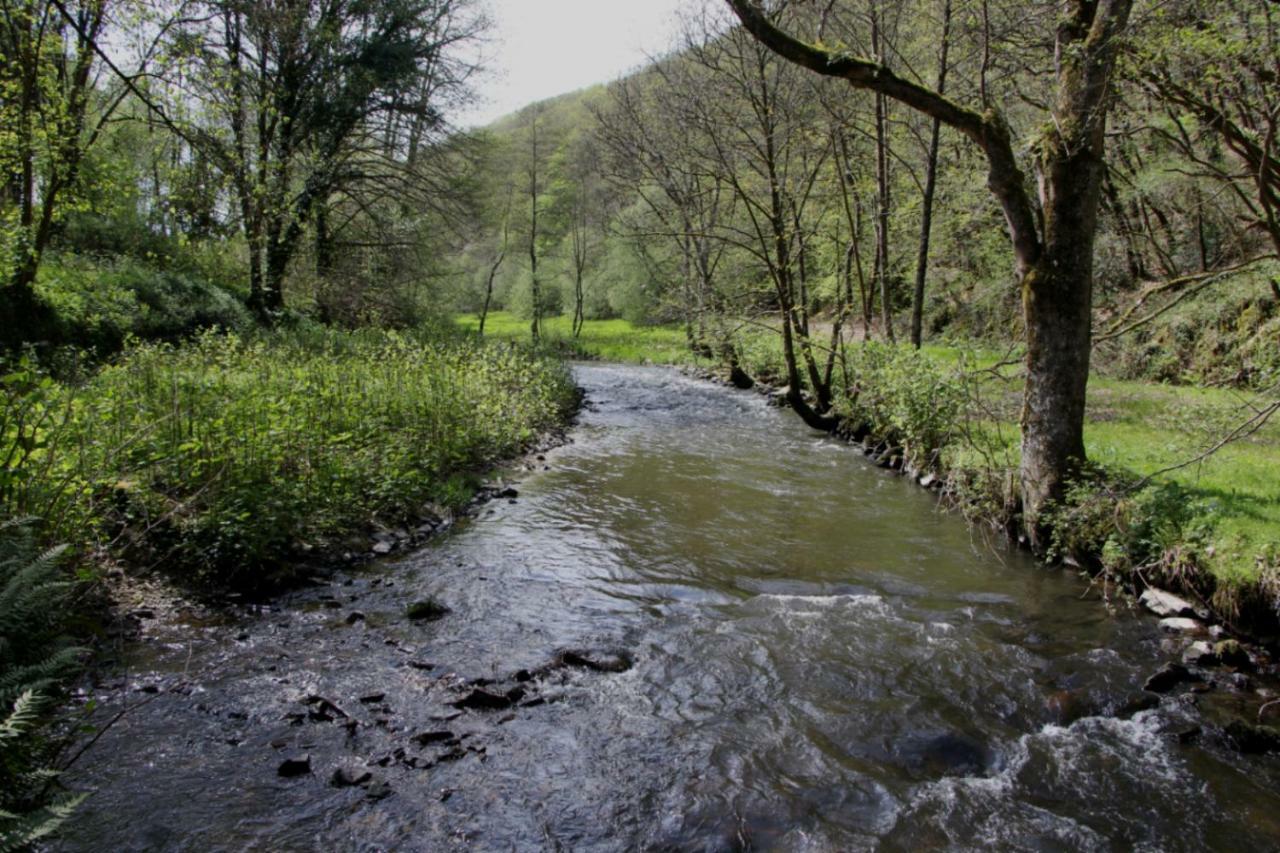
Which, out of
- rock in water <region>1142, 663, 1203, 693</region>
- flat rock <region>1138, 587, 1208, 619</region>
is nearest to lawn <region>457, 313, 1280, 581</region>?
flat rock <region>1138, 587, 1208, 619</region>

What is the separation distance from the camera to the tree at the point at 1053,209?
7734 mm

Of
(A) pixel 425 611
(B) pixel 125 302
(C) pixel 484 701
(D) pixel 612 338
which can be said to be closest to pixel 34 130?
(B) pixel 125 302

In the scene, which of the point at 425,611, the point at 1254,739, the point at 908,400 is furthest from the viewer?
the point at 908,400

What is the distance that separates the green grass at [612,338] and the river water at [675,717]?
22.4 meters

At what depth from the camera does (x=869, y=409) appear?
582 inches

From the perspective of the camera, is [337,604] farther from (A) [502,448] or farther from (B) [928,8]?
(B) [928,8]

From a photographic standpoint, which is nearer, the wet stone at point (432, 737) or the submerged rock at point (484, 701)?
the wet stone at point (432, 737)

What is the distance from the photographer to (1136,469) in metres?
8.73

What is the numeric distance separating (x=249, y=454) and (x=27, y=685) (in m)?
4.56

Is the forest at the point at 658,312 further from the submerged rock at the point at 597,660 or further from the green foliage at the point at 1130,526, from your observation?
the submerged rock at the point at 597,660

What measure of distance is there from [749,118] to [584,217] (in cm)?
3460

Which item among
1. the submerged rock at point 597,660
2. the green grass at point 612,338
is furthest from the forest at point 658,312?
the green grass at point 612,338

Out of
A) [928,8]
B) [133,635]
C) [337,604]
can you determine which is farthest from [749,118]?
[133,635]

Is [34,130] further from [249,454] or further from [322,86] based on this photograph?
[322,86]
